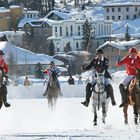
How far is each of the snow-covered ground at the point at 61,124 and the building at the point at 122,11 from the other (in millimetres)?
102932

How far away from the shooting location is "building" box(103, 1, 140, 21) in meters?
134

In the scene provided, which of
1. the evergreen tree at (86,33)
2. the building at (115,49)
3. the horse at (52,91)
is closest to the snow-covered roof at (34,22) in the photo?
the evergreen tree at (86,33)

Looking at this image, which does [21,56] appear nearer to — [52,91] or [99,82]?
[52,91]

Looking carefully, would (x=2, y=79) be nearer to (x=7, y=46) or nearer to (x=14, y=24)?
Result: (x=7, y=46)

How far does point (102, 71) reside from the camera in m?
17.0

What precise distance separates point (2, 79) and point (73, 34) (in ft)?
308

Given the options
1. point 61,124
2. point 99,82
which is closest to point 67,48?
point 61,124

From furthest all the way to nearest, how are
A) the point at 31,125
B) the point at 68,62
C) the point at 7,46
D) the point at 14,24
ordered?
the point at 14,24, the point at 68,62, the point at 7,46, the point at 31,125

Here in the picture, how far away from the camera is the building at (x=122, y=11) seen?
134000mm

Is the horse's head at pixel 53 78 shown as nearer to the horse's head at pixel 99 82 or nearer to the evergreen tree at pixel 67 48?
the horse's head at pixel 99 82

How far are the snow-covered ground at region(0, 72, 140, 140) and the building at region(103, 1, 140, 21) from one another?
10293 centimetres

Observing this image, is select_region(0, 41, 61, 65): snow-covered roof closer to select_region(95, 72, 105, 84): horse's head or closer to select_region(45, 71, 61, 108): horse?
select_region(45, 71, 61, 108): horse

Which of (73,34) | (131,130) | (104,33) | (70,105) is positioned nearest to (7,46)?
(73,34)

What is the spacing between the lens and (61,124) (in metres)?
20.0
